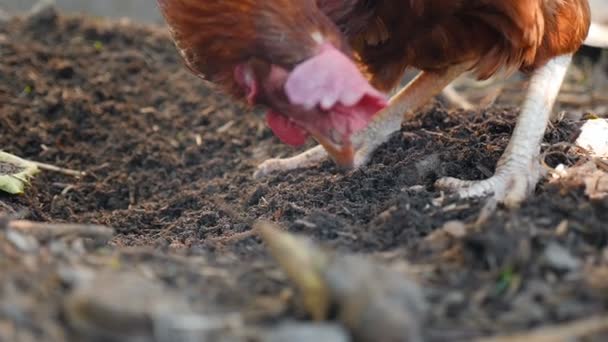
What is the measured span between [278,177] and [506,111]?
3.89ft

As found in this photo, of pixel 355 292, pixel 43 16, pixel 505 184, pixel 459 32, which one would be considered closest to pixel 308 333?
pixel 355 292

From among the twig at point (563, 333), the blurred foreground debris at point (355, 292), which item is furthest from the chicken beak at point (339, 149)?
the twig at point (563, 333)

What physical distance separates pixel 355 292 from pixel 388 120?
1.83 m

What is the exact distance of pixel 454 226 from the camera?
78.7 inches

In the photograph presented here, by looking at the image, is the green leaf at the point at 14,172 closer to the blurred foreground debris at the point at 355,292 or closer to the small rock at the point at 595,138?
the blurred foreground debris at the point at 355,292

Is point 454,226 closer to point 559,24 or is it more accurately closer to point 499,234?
point 499,234

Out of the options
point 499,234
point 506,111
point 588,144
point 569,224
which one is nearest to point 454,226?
point 499,234

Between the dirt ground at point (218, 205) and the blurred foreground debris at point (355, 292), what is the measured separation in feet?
Result: 0.21

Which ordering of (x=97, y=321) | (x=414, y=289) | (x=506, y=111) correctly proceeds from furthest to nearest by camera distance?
(x=506, y=111)
(x=414, y=289)
(x=97, y=321)

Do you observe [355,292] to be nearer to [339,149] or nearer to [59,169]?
[339,149]

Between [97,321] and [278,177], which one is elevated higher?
[97,321]

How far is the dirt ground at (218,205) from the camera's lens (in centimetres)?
165

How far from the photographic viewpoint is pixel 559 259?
1.81 metres

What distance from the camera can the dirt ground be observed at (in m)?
1.65
